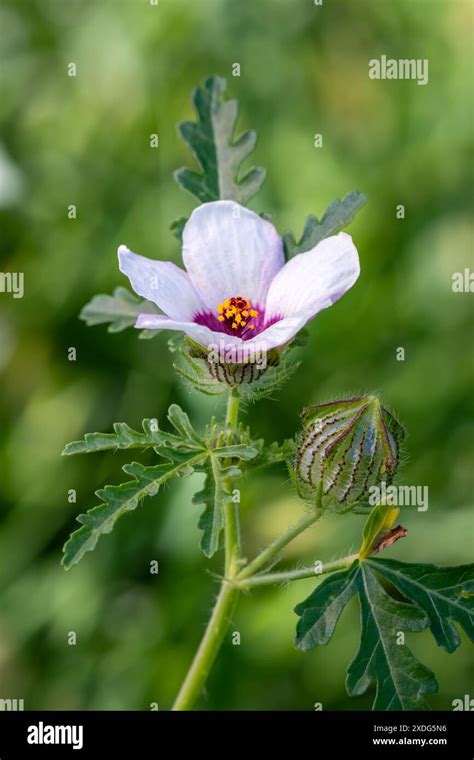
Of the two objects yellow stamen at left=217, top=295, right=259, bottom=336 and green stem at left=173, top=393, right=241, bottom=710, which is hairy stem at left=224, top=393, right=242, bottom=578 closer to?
green stem at left=173, top=393, right=241, bottom=710

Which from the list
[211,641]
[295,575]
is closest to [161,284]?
[295,575]

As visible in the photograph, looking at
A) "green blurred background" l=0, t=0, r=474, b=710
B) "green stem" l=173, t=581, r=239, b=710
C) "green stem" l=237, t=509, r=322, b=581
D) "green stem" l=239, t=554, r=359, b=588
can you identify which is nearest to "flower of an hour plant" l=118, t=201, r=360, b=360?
"green stem" l=237, t=509, r=322, b=581

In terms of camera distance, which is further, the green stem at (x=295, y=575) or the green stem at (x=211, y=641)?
the green stem at (x=211, y=641)

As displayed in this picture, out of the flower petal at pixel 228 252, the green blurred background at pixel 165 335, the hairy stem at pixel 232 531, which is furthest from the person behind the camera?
the green blurred background at pixel 165 335

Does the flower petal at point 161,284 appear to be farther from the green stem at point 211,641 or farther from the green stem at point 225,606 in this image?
the green stem at point 211,641

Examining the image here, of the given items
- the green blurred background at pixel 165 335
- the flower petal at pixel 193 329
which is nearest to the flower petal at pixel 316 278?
the flower petal at pixel 193 329

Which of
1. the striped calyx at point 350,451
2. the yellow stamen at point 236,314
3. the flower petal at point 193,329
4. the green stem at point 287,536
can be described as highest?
the yellow stamen at point 236,314
